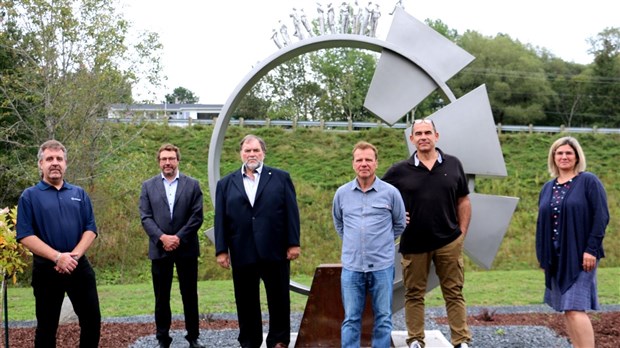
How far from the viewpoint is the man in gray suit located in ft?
18.6

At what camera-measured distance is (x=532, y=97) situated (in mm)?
34562

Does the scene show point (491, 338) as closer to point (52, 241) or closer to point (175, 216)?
point (175, 216)

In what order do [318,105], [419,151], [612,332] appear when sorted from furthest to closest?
1. [318,105]
2. [612,332]
3. [419,151]

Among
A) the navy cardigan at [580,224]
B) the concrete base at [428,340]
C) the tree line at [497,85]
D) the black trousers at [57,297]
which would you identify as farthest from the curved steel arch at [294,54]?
the tree line at [497,85]

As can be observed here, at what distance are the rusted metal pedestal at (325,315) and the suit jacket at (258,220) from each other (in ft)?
1.99

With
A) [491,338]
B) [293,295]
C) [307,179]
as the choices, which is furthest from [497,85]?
[491,338]

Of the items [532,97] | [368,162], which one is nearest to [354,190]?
[368,162]

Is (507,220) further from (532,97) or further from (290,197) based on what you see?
(532,97)

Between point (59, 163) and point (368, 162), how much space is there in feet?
7.09

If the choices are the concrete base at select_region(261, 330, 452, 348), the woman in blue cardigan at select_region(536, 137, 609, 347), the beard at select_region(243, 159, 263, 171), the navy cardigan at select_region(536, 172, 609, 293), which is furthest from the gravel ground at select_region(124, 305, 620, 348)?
the beard at select_region(243, 159, 263, 171)

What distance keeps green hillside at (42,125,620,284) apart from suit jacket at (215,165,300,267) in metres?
7.99

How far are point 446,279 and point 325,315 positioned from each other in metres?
1.09

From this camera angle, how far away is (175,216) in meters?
5.66

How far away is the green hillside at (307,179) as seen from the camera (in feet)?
46.0
